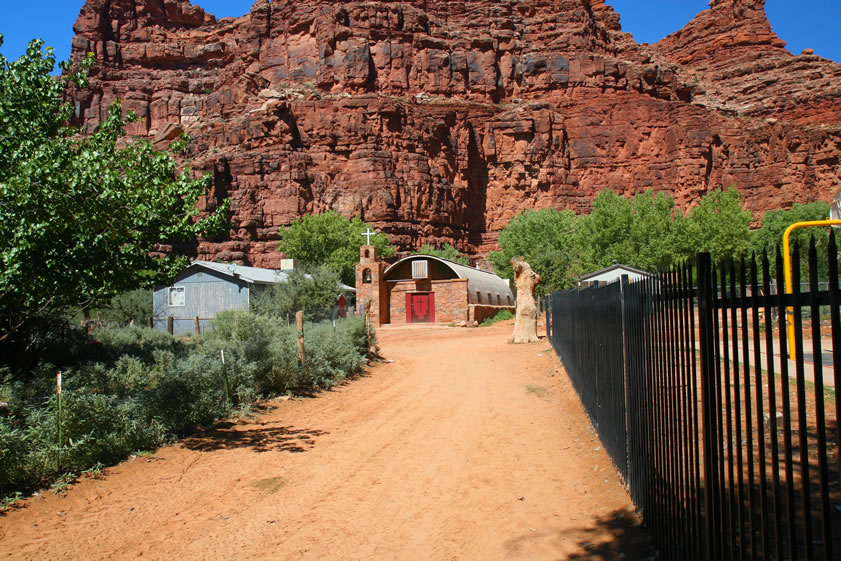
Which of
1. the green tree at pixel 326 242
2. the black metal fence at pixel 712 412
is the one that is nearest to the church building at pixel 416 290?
the green tree at pixel 326 242

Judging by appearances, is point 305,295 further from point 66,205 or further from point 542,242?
point 542,242

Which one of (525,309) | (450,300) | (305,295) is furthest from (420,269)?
(525,309)

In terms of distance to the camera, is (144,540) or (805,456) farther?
(144,540)

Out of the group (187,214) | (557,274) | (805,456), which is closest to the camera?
(805,456)

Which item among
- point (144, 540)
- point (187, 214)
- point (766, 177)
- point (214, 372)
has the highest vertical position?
point (766, 177)

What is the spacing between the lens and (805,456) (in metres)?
2.21

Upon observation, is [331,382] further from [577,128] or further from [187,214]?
[577,128]

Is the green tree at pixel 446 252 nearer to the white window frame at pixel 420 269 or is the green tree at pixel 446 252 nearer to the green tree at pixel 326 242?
the green tree at pixel 326 242

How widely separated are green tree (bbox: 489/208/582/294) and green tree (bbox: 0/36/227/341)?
34.1m

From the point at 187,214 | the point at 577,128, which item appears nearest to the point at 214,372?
the point at 187,214

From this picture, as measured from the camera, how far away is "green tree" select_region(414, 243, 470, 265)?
64375 millimetres

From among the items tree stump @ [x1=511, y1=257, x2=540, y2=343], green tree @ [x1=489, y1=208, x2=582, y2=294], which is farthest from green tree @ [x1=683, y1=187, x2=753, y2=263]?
tree stump @ [x1=511, y1=257, x2=540, y2=343]

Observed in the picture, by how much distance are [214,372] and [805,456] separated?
29.9 ft

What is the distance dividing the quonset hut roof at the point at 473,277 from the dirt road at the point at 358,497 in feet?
97.6
